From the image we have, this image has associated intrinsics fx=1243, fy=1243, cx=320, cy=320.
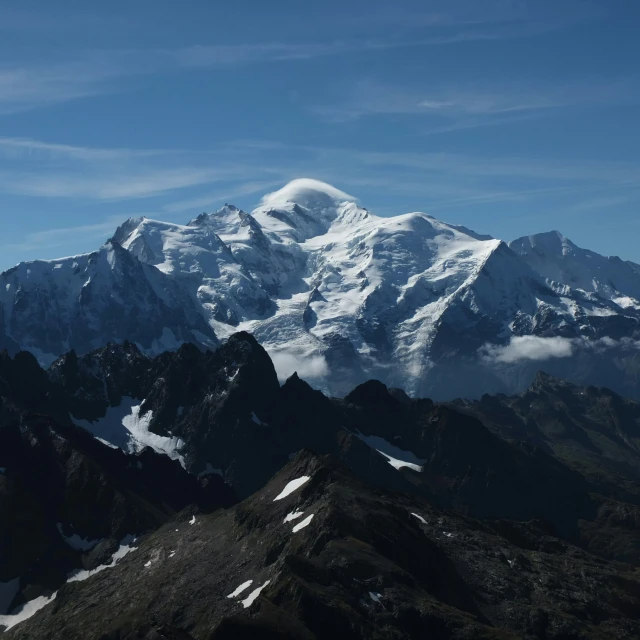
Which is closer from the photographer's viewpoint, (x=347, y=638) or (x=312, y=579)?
(x=347, y=638)

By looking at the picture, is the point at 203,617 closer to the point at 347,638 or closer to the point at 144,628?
the point at 144,628

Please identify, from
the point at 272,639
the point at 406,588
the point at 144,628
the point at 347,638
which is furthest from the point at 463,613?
the point at 144,628

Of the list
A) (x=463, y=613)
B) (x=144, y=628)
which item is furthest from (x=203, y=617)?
(x=463, y=613)

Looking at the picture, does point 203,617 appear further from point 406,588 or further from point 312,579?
point 406,588

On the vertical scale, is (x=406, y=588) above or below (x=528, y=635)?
above

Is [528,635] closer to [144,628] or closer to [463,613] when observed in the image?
[463,613]

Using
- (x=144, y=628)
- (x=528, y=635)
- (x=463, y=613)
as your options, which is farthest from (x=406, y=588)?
(x=144, y=628)

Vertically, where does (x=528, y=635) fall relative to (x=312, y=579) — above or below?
below
